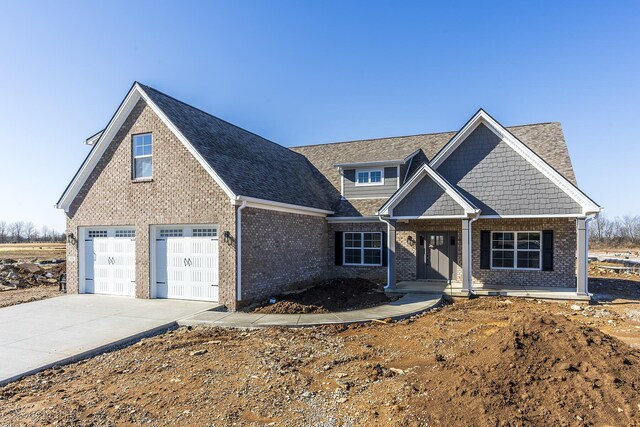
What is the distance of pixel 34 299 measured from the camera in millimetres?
13477

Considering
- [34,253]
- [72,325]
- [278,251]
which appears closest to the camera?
[72,325]

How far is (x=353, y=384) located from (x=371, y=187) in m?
12.5

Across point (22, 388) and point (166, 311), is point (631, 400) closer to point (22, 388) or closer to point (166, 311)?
point (22, 388)

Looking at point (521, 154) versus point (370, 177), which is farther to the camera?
point (370, 177)

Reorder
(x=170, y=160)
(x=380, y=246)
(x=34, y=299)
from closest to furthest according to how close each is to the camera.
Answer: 1. (x=170, y=160)
2. (x=34, y=299)
3. (x=380, y=246)

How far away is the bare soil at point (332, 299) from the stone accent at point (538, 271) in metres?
4.31

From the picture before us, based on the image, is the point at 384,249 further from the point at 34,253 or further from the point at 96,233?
the point at 34,253

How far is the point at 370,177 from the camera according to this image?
17.8 metres

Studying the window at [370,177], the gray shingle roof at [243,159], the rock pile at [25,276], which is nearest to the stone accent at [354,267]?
the gray shingle roof at [243,159]

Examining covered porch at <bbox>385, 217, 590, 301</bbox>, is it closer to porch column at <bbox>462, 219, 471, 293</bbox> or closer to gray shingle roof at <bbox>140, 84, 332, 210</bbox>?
porch column at <bbox>462, 219, 471, 293</bbox>

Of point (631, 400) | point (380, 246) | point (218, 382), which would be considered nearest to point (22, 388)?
point (218, 382)

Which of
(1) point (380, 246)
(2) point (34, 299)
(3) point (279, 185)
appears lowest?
(2) point (34, 299)

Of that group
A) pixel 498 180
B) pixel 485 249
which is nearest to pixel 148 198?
pixel 498 180

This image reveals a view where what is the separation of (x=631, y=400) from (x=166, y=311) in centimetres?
1026
